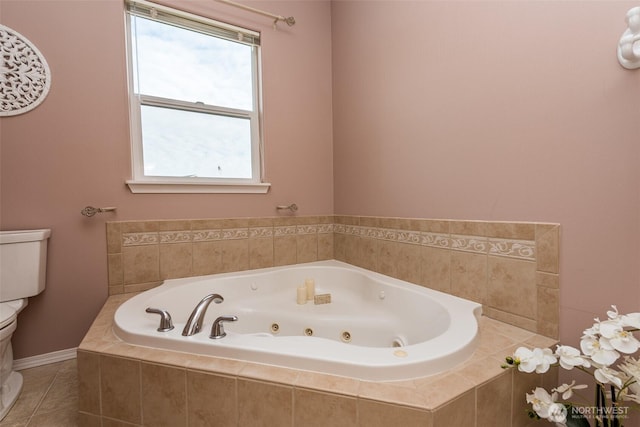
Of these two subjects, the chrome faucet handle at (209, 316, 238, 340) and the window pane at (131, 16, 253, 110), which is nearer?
the chrome faucet handle at (209, 316, 238, 340)

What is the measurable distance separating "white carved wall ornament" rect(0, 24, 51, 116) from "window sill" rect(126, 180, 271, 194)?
2.02 feet

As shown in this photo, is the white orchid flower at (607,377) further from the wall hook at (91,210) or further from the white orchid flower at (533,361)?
the wall hook at (91,210)

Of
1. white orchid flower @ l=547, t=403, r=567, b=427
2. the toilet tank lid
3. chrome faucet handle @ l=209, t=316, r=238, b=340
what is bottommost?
white orchid flower @ l=547, t=403, r=567, b=427

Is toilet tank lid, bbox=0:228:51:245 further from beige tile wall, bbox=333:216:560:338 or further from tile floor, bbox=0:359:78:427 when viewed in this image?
beige tile wall, bbox=333:216:560:338

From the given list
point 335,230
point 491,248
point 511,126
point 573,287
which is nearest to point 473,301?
point 491,248

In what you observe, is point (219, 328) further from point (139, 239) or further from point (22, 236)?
point (22, 236)

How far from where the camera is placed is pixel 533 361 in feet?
2.52

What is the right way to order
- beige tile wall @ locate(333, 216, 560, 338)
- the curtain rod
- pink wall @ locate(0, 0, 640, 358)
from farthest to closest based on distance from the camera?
the curtain rod, beige tile wall @ locate(333, 216, 560, 338), pink wall @ locate(0, 0, 640, 358)

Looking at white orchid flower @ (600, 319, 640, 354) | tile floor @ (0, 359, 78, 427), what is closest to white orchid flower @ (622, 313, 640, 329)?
white orchid flower @ (600, 319, 640, 354)

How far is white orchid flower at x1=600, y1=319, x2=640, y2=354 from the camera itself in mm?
696

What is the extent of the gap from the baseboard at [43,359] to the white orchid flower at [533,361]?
2.25 metres

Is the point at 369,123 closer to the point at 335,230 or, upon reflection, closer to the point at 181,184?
the point at 335,230

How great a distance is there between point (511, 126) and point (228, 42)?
192cm

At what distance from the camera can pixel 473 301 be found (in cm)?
138
